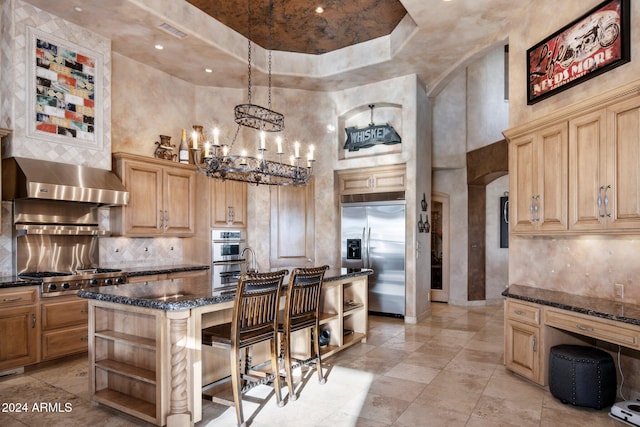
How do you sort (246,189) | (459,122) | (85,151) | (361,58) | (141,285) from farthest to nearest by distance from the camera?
1. (459,122)
2. (246,189)
3. (361,58)
4. (85,151)
5. (141,285)

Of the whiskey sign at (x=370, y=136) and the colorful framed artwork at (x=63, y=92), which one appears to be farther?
the whiskey sign at (x=370, y=136)

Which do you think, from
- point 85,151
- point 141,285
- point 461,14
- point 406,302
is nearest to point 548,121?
point 461,14

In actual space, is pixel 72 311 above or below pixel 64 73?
below

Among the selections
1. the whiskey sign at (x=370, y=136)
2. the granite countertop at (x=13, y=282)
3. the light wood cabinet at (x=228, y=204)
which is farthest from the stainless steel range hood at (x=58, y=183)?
the whiskey sign at (x=370, y=136)

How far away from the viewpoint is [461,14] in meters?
4.61

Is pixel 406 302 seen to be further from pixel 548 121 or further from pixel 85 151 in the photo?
pixel 85 151

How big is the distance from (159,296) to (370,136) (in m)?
4.78

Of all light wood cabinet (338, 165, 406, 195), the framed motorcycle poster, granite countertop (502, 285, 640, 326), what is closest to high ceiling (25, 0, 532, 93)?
the framed motorcycle poster

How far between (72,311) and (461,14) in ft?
18.0

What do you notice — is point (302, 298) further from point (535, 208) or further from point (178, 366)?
point (535, 208)

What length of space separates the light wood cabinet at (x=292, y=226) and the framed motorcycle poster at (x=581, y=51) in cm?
388

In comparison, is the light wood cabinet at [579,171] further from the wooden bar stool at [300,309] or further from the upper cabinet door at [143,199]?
the upper cabinet door at [143,199]

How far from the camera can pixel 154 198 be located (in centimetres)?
559

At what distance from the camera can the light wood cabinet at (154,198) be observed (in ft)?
17.3
